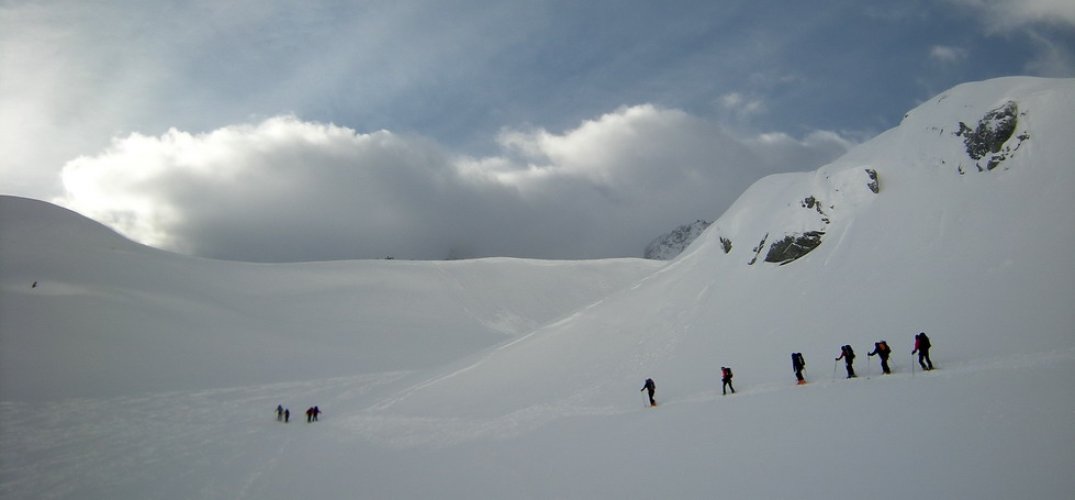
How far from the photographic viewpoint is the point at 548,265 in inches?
3398

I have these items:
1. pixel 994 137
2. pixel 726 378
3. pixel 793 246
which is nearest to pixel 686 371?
pixel 726 378

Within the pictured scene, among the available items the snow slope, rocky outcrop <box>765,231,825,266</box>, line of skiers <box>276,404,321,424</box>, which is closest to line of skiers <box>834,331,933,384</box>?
the snow slope

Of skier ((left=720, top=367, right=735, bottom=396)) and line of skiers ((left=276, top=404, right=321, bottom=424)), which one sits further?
line of skiers ((left=276, top=404, right=321, bottom=424))

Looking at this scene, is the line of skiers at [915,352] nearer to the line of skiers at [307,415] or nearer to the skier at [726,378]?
the skier at [726,378]

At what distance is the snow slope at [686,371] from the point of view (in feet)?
31.4

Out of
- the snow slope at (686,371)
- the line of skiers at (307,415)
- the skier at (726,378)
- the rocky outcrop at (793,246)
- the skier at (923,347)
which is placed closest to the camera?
the snow slope at (686,371)

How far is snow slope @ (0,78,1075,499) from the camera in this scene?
9570 millimetres

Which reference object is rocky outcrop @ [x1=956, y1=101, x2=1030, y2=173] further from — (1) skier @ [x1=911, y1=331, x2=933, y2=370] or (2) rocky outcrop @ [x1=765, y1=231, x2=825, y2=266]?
(1) skier @ [x1=911, y1=331, x2=933, y2=370]

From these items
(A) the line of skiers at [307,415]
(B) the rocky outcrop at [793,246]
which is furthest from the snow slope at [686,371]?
(A) the line of skiers at [307,415]

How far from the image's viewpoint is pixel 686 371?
2128cm

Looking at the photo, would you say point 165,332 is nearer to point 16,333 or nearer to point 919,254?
point 16,333

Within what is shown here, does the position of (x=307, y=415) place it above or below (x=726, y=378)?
below

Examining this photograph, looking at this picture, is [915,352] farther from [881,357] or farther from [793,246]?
[793,246]

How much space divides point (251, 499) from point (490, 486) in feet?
23.4
